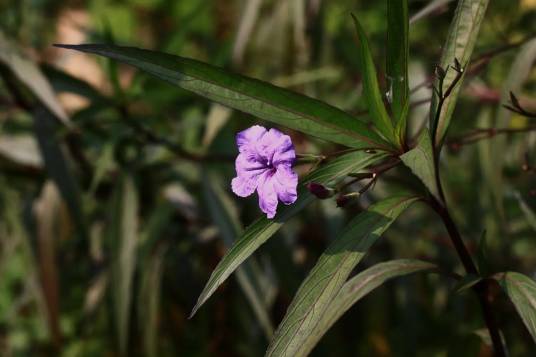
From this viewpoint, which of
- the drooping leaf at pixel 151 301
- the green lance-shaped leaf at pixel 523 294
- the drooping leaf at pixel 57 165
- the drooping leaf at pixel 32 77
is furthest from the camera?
the drooping leaf at pixel 151 301

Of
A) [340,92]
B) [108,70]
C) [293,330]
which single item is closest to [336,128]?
[293,330]

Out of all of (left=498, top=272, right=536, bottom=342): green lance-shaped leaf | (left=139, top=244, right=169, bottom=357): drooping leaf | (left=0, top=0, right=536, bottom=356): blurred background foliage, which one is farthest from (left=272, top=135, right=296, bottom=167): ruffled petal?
(left=139, top=244, right=169, bottom=357): drooping leaf

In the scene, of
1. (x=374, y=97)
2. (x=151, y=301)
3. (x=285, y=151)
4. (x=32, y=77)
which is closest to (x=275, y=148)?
(x=285, y=151)

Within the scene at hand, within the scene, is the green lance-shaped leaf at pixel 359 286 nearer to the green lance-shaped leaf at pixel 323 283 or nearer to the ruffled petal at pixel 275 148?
the green lance-shaped leaf at pixel 323 283

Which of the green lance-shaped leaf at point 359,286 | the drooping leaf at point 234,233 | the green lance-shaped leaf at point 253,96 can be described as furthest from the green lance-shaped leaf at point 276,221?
the drooping leaf at point 234,233

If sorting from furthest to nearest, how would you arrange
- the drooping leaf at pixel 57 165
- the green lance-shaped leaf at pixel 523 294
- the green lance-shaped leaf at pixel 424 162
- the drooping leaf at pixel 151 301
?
the drooping leaf at pixel 151 301
the drooping leaf at pixel 57 165
the green lance-shaped leaf at pixel 523 294
the green lance-shaped leaf at pixel 424 162

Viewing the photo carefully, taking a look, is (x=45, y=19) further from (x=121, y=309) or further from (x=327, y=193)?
(x=327, y=193)

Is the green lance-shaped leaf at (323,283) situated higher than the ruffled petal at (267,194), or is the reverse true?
the ruffled petal at (267,194)
